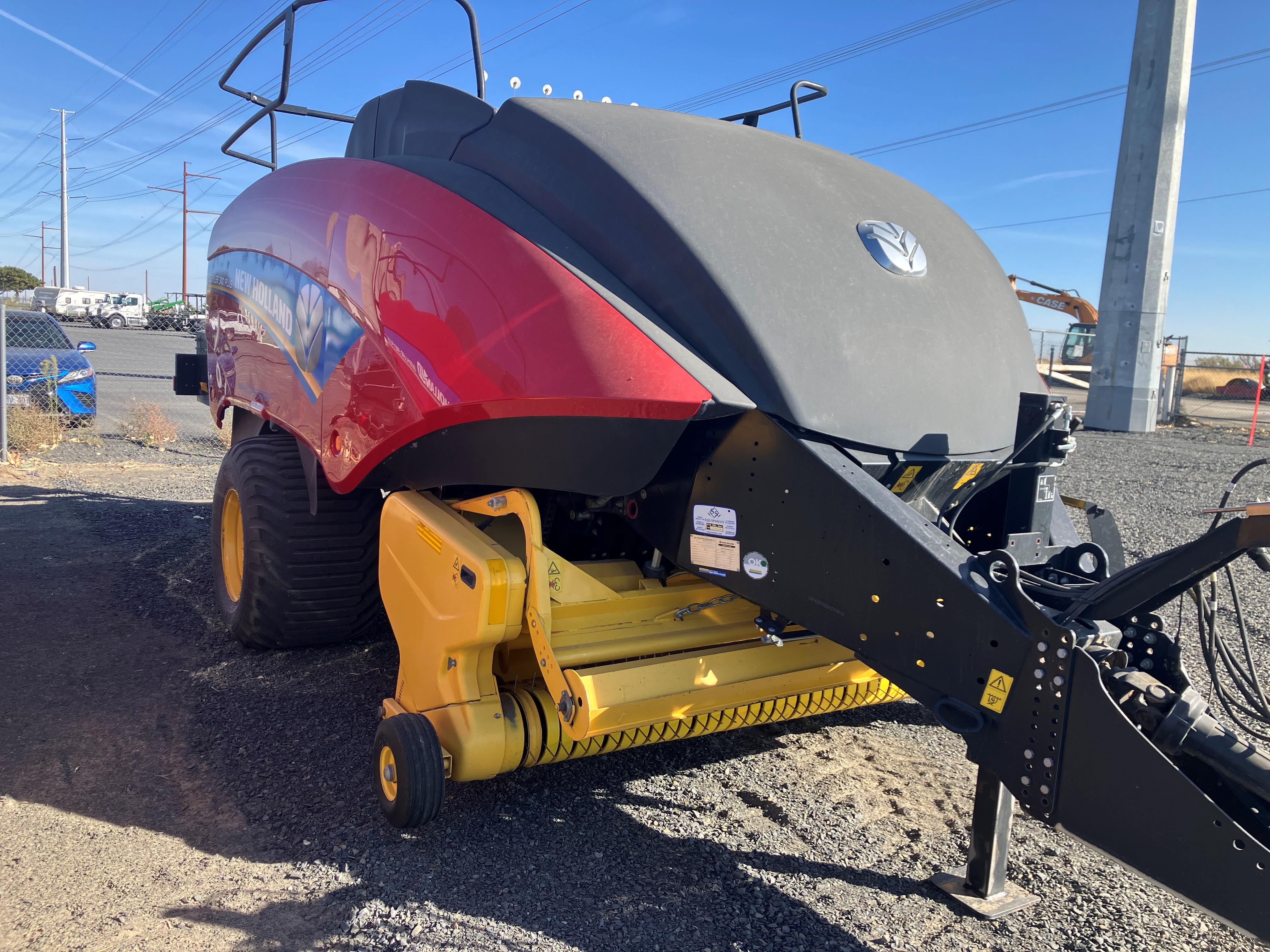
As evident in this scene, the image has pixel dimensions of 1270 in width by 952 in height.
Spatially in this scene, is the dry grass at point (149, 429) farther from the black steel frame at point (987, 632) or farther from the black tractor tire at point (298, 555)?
the black steel frame at point (987, 632)

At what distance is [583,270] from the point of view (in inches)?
102

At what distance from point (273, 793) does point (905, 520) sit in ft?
7.46

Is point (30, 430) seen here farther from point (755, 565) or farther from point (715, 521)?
point (755, 565)

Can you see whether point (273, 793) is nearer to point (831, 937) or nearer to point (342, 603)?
point (342, 603)

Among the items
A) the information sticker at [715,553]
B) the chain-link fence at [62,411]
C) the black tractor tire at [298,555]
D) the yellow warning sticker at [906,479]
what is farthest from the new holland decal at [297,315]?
the chain-link fence at [62,411]

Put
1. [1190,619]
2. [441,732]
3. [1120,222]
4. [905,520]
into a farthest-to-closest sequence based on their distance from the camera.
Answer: [1120,222]
[1190,619]
[441,732]
[905,520]

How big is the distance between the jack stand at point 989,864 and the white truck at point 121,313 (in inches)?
1827

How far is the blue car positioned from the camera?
A: 11.1m

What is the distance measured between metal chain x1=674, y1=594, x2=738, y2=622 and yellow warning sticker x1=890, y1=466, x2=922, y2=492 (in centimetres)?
68

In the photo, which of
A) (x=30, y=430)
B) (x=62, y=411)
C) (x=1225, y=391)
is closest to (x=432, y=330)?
(x=30, y=430)

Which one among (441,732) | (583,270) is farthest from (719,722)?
(583,270)

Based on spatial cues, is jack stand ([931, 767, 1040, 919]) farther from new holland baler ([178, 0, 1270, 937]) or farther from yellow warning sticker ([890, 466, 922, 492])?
yellow warning sticker ([890, 466, 922, 492])

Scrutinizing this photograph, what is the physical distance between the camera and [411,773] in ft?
8.80

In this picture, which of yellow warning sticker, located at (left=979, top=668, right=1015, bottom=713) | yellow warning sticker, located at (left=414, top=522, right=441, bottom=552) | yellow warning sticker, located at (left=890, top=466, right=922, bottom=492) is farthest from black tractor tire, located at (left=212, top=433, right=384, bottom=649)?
yellow warning sticker, located at (left=979, top=668, right=1015, bottom=713)
